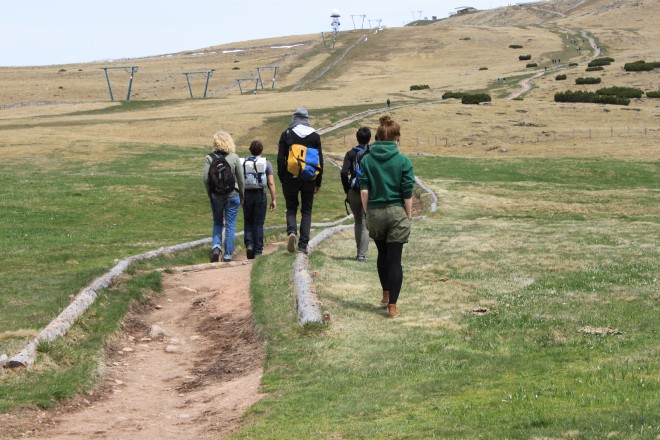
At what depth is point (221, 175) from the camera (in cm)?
1736

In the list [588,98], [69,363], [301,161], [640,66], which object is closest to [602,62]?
[640,66]

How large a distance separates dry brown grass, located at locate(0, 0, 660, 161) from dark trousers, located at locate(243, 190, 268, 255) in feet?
85.3

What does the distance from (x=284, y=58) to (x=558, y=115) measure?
8990cm

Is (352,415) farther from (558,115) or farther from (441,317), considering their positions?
(558,115)

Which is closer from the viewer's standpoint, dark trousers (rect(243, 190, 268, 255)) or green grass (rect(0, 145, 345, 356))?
green grass (rect(0, 145, 345, 356))

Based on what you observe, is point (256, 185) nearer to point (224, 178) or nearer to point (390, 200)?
point (224, 178)

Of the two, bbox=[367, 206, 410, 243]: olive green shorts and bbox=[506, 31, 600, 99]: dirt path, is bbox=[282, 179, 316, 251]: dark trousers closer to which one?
bbox=[367, 206, 410, 243]: olive green shorts

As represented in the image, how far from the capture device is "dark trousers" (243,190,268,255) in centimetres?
1805

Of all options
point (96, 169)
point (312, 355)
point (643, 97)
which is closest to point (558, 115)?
point (643, 97)

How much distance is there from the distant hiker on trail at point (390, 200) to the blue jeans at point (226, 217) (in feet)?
21.6

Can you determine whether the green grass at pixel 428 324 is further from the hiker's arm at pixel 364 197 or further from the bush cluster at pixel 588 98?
the bush cluster at pixel 588 98

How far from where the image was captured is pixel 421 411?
7266 millimetres

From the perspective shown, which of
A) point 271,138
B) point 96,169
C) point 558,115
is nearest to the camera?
point 96,169

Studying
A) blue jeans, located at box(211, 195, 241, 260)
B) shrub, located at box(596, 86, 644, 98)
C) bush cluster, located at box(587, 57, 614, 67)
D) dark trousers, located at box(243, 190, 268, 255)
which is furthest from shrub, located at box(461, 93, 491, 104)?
blue jeans, located at box(211, 195, 241, 260)
